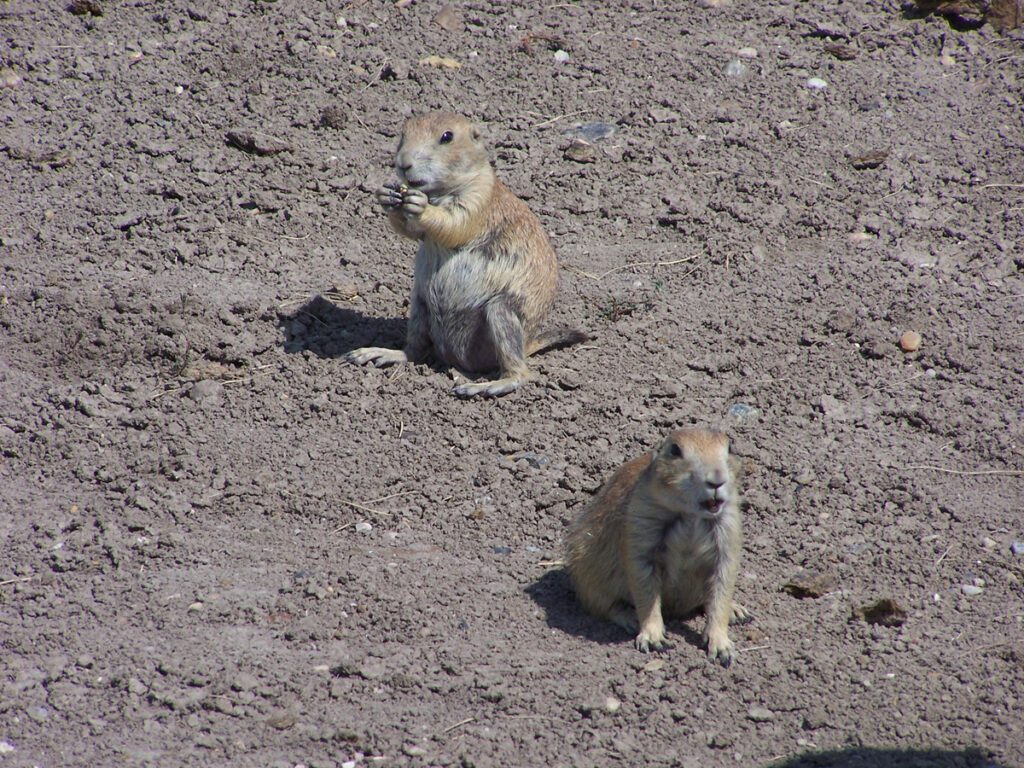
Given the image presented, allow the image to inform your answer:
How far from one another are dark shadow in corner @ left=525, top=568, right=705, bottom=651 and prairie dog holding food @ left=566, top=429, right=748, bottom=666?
0.05 meters

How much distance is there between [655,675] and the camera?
464 cm

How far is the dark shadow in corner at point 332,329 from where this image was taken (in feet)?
23.4

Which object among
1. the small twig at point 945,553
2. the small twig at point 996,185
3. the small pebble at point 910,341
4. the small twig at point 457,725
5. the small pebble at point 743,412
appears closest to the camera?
the small twig at point 457,725

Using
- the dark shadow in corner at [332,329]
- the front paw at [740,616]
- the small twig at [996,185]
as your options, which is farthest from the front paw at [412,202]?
the small twig at [996,185]

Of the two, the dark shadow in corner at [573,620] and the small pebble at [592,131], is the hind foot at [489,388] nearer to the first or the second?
the dark shadow in corner at [573,620]

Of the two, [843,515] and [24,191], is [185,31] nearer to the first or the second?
[24,191]

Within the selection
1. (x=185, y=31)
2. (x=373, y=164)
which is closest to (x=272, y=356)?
(x=373, y=164)

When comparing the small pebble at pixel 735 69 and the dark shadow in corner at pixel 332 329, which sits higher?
the small pebble at pixel 735 69

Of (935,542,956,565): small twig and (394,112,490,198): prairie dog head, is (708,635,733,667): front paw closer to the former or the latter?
(935,542,956,565): small twig

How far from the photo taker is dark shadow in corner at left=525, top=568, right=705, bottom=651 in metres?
4.95

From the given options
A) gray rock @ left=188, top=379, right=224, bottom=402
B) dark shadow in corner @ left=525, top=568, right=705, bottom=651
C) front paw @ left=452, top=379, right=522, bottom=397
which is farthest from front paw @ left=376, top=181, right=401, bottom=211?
dark shadow in corner @ left=525, top=568, right=705, bottom=651

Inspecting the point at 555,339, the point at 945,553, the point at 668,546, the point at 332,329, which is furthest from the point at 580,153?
the point at 668,546

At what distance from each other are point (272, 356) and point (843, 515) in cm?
357

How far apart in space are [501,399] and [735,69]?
4412 millimetres
